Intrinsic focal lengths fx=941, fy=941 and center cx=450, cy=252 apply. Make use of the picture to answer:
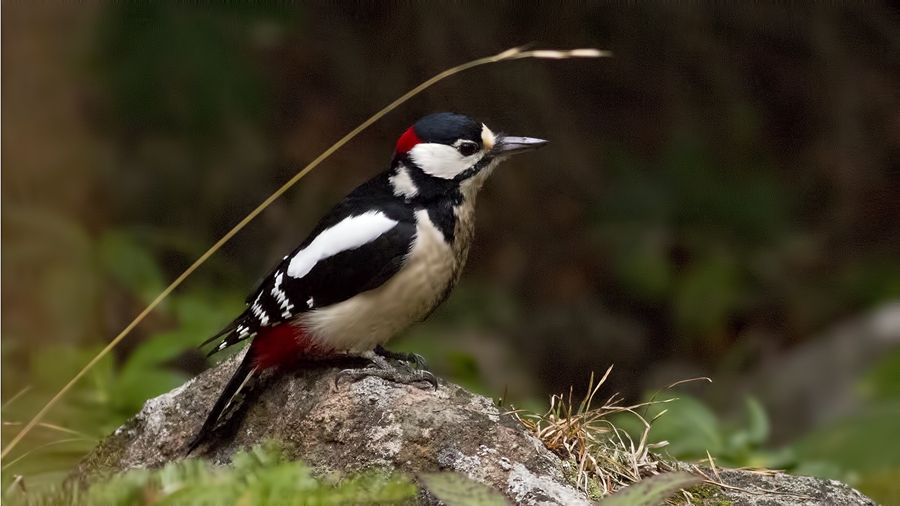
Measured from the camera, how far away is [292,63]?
3.15 metres

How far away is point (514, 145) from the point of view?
1925 mm

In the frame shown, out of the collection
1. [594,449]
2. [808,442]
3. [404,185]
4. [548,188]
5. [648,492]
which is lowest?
[808,442]

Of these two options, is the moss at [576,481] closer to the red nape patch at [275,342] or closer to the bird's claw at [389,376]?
the bird's claw at [389,376]

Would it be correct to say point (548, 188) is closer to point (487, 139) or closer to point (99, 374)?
point (487, 139)

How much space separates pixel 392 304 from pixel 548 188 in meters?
1.61

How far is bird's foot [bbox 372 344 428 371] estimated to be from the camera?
6.61 ft

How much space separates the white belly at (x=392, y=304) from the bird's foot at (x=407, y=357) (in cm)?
13

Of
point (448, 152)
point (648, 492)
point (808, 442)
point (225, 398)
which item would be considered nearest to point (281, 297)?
point (225, 398)

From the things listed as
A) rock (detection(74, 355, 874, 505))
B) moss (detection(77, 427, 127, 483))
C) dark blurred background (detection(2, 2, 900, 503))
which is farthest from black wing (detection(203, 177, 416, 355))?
dark blurred background (detection(2, 2, 900, 503))

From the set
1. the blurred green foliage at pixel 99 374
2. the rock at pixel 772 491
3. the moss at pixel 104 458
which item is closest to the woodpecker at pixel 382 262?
the moss at pixel 104 458

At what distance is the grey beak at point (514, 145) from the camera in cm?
192

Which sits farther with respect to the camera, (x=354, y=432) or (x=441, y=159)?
(x=441, y=159)

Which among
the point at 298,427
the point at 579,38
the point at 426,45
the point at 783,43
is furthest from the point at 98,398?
the point at 783,43

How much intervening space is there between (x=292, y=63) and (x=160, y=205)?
2.16 feet
